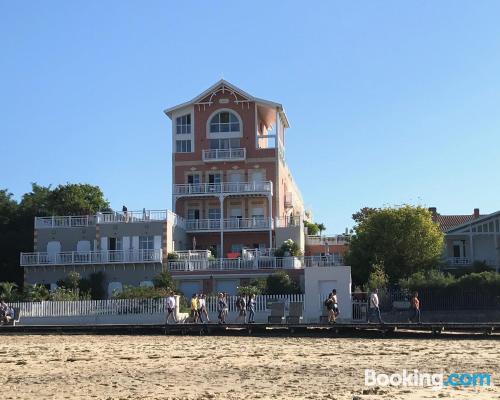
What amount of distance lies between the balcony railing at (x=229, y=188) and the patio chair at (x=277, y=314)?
69.6 ft

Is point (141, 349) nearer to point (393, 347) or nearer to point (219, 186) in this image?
point (393, 347)

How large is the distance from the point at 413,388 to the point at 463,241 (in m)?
40.8

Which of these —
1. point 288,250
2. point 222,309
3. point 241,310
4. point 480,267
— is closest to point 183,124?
point 288,250

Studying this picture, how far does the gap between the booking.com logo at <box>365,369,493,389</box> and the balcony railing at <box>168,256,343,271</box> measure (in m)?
29.6

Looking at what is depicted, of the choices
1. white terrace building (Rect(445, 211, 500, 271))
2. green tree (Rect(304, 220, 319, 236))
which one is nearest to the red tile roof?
white terrace building (Rect(445, 211, 500, 271))

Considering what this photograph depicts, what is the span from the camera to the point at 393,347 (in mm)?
23266

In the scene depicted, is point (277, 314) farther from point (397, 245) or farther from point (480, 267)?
point (480, 267)

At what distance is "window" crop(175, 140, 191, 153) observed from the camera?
56125mm

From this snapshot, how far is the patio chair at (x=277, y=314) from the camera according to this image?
103 feet

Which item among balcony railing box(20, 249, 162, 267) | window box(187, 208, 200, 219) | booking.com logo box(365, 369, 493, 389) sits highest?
window box(187, 208, 200, 219)

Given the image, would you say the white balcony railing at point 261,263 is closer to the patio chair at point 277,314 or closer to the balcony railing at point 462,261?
the balcony railing at point 462,261

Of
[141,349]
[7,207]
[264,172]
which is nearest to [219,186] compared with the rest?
[264,172]

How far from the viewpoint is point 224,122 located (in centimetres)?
5584

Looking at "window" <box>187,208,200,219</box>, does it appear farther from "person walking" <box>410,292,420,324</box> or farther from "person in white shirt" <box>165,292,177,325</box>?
"person walking" <box>410,292,420,324</box>
